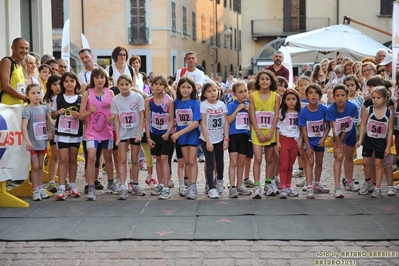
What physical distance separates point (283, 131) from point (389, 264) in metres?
3.85

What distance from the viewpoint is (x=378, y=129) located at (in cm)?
998

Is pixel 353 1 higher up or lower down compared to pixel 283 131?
higher up

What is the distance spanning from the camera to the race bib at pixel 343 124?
1015cm

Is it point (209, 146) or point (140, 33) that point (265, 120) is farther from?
point (140, 33)

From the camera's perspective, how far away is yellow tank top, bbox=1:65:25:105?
10586mm

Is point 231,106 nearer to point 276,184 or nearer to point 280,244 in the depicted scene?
point 276,184

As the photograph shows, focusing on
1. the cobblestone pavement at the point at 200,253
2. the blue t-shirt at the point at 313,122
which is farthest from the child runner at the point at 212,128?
the cobblestone pavement at the point at 200,253

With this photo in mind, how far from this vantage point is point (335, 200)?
9.68m

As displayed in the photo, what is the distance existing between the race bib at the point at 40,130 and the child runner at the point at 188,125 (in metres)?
1.78

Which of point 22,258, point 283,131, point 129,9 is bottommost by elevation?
point 22,258

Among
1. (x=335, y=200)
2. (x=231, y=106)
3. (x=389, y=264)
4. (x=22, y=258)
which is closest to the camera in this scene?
(x=389, y=264)

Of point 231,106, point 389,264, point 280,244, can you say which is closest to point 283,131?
point 231,106

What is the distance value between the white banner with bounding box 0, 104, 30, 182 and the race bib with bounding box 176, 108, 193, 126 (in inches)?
82.7

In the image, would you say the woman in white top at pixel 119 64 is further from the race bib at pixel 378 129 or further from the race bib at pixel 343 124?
the race bib at pixel 378 129
